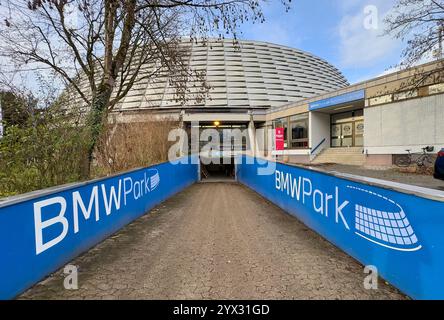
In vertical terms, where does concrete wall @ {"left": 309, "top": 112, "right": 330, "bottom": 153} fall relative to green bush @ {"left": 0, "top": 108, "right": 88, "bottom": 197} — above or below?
→ above

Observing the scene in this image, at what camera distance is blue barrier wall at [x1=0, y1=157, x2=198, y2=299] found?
2.60 meters

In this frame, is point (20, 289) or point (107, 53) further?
point (107, 53)

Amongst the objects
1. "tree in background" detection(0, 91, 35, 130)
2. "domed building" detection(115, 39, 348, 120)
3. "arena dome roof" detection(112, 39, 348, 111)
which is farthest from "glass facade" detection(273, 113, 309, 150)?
"tree in background" detection(0, 91, 35, 130)

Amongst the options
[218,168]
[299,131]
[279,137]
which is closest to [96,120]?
[218,168]

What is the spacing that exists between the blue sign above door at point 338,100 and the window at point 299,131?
1776mm

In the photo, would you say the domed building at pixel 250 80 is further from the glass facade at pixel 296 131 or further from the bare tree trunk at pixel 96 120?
the bare tree trunk at pixel 96 120

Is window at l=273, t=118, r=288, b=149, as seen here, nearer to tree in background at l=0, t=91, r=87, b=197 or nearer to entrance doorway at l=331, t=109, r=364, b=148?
entrance doorway at l=331, t=109, r=364, b=148

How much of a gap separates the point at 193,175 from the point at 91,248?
33.2ft

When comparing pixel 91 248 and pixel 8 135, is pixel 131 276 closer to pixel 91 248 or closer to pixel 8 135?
pixel 91 248

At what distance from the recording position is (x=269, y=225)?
18.3 ft

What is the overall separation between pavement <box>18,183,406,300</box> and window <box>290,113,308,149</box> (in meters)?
20.8

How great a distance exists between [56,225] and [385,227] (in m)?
3.94
